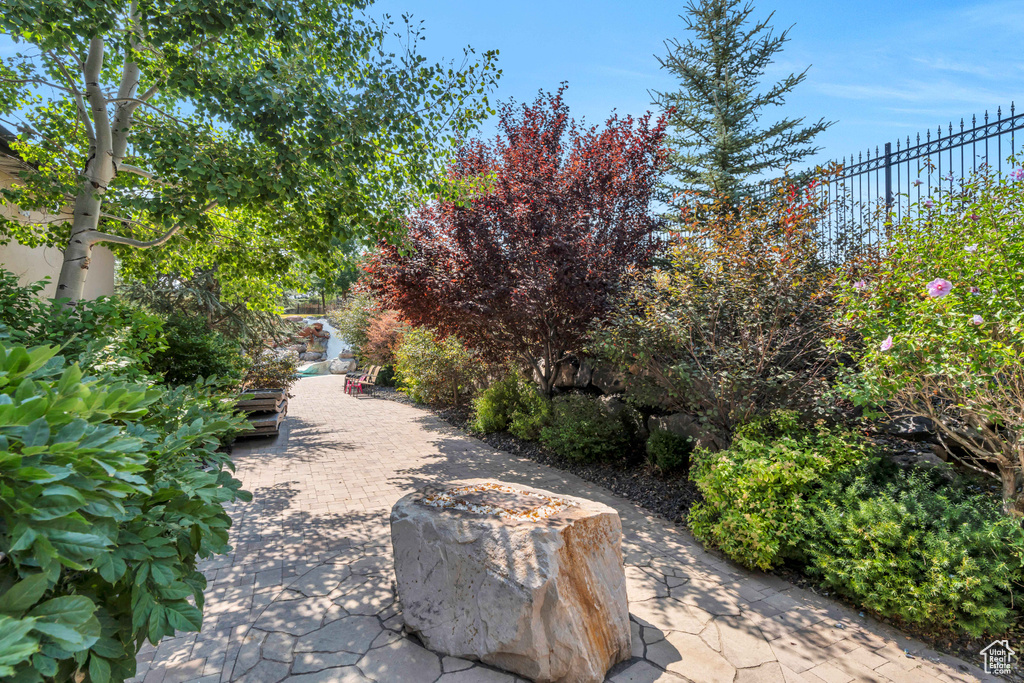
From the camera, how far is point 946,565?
3023 mm

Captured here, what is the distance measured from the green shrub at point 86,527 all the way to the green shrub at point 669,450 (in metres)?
5.45

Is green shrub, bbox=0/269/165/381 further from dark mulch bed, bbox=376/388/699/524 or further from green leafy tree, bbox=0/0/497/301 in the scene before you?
dark mulch bed, bbox=376/388/699/524

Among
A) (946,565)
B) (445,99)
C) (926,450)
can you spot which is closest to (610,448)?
(926,450)

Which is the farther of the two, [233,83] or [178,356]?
[178,356]

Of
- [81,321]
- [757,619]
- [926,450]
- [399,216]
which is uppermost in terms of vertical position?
[399,216]

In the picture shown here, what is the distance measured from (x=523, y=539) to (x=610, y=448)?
4443 mm

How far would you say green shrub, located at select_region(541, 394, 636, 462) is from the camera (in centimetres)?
711

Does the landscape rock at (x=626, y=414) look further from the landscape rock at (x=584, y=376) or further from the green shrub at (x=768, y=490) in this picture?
the green shrub at (x=768, y=490)

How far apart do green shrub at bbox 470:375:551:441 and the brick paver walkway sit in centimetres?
290

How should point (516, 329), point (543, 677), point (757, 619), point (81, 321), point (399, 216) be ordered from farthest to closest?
point (516, 329)
point (399, 216)
point (81, 321)
point (757, 619)
point (543, 677)

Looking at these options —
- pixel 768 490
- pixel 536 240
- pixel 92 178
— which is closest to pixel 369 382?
pixel 536 240

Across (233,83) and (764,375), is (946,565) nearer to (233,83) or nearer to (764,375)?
(764,375)

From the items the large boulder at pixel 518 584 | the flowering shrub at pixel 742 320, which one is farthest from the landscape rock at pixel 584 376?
the large boulder at pixel 518 584

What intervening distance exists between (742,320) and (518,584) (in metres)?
3.74
